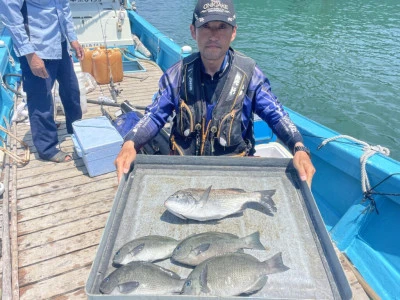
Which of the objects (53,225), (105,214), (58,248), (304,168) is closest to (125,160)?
(304,168)

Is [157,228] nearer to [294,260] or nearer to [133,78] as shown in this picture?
[294,260]

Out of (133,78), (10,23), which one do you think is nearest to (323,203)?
(10,23)

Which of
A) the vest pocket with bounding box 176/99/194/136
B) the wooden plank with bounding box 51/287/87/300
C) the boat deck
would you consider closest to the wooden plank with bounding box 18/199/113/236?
the boat deck

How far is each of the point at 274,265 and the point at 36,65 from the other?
3.64m

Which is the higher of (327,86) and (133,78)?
(133,78)

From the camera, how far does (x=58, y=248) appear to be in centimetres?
328

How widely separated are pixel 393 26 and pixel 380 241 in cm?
1957

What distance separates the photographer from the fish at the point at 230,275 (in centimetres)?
141

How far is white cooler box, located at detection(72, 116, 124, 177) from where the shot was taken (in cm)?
A: 423

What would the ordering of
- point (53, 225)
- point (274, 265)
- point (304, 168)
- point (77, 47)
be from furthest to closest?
1. point (77, 47)
2. point (53, 225)
3. point (304, 168)
4. point (274, 265)

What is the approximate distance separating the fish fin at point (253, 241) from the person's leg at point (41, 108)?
142 inches

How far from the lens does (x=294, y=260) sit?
158 cm

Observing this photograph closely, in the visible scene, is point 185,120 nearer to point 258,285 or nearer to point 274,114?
point 274,114

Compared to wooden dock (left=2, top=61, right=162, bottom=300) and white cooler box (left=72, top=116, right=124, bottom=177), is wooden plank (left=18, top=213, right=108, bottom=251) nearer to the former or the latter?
wooden dock (left=2, top=61, right=162, bottom=300)
